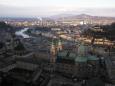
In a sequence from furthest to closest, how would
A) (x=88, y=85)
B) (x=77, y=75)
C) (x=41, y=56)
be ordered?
1. (x=41, y=56)
2. (x=77, y=75)
3. (x=88, y=85)

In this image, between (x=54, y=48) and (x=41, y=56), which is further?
(x=41, y=56)

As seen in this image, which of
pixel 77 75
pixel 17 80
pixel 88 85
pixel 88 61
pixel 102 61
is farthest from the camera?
pixel 102 61

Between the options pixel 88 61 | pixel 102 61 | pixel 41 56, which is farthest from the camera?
pixel 41 56

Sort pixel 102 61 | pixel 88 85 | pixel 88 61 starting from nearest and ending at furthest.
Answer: pixel 88 85
pixel 88 61
pixel 102 61

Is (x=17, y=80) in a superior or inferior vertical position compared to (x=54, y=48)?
inferior

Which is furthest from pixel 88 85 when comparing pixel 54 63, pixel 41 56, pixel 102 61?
pixel 41 56

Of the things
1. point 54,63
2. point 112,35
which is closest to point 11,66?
point 54,63

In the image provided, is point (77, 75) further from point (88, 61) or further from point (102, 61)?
point (102, 61)

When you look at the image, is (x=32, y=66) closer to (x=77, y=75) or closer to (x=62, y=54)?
(x=62, y=54)

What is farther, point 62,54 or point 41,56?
point 41,56
